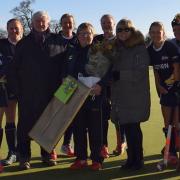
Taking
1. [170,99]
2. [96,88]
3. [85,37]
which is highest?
[85,37]

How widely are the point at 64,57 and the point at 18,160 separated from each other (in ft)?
5.68

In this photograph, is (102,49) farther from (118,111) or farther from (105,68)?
(118,111)

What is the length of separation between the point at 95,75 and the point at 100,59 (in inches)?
8.8

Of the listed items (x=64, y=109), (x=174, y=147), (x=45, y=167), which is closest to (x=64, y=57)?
(x=64, y=109)

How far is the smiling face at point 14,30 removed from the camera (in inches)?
247

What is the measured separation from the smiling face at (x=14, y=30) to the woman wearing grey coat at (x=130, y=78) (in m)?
1.53

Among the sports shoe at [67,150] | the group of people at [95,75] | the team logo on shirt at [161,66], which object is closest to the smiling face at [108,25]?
the group of people at [95,75]

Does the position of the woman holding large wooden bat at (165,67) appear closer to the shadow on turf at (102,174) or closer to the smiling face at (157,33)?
the smiling face at (157,33)

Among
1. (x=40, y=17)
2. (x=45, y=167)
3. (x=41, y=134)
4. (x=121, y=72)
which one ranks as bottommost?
(x=45, y=167)

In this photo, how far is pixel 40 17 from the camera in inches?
231

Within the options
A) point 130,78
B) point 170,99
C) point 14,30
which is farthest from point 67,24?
point 170,99

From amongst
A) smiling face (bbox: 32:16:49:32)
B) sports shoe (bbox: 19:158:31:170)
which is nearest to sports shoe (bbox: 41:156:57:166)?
sports shoe (bbox: 19:158:31:170)

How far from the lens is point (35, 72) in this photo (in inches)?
233

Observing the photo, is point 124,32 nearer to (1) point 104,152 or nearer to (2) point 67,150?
(1) point 104,152
